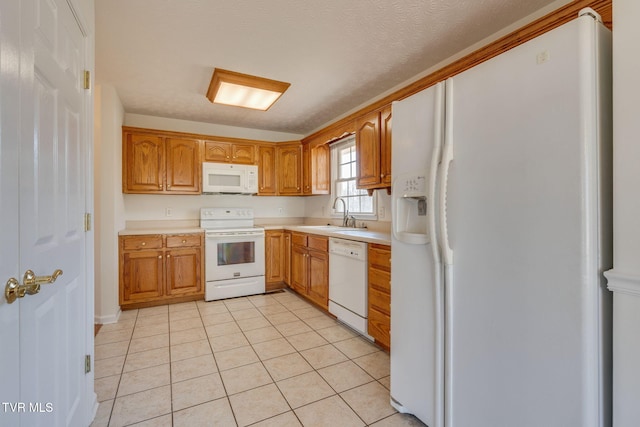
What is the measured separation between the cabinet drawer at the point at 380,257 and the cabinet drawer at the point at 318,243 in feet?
2.56

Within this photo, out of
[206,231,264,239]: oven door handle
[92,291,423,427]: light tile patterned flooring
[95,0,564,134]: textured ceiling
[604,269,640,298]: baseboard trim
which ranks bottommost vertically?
[92,291,423,427]: light tile patterned flooring

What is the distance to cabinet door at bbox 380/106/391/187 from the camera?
9.16 feet

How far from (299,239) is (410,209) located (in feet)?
7.81

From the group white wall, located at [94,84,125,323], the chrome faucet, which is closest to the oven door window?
white wall, located at [94,84,125,323]

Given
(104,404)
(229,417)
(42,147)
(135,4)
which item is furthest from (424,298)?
(135,4)

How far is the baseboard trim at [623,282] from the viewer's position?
2.94 feet

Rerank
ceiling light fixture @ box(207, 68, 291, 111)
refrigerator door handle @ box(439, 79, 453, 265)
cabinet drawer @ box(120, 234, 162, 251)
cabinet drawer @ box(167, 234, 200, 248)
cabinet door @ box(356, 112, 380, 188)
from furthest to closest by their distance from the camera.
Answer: cabinet drawer @ box(167, 234, 200, 248), cabinet drawer @ box(120, 234, 162, 251), cabinet door @ box(356, 112, 380, 188), ceiling light fixture @ box(207, 68, 291, 111), refrigerator door handle @ box(439, 79, 453, 265)

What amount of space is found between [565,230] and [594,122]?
0.36 metres

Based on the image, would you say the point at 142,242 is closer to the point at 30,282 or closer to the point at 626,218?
the point at 30,282

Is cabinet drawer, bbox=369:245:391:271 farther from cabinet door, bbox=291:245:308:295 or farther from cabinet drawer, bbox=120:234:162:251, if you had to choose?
cabinet drawer, bbox=120:234:162:251

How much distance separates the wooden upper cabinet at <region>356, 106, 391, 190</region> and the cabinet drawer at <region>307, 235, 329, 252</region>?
72cm

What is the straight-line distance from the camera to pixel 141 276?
3438 mm

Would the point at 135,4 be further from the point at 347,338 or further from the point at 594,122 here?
the point at 347,338

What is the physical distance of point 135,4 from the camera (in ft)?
6.15
